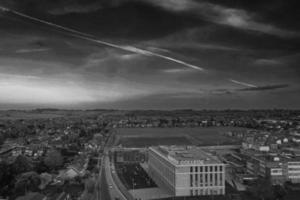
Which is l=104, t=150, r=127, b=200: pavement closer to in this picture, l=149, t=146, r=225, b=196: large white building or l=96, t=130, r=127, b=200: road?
l=96, t=130, r=127, b=200: road

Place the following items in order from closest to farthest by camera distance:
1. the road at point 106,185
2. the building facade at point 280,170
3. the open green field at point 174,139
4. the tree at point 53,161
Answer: the road at point 106,185 < the building facade at point 280,170 < the tree at point 53,161 < the open green field at point 174,139

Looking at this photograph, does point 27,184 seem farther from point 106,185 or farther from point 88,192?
point 106,185

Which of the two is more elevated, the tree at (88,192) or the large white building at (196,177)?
the large white building at (196,177)

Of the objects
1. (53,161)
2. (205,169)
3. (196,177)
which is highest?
(205,169)

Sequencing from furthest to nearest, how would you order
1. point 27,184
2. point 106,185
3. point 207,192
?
point 106,185
point 207,192
point 27,184

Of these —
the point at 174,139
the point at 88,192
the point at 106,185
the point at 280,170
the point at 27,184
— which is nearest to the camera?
the point at 27,184

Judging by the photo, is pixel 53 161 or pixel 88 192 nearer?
pixel 88 192

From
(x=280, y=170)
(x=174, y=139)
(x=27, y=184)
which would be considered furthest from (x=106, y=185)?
(x=174, y=139)

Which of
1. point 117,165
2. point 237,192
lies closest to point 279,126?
point 117,165

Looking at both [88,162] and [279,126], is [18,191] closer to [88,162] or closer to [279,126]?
[88,162]

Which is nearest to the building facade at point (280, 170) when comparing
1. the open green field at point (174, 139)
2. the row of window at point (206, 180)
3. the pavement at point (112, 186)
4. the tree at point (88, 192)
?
the row of window at point (206, 180)

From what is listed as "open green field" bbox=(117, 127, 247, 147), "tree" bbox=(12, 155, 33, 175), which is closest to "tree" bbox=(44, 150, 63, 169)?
"tree" bbox=(12, 155, 33, 175)

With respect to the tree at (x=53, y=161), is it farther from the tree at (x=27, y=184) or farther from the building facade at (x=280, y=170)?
the building facade at (x=280, y=170)
